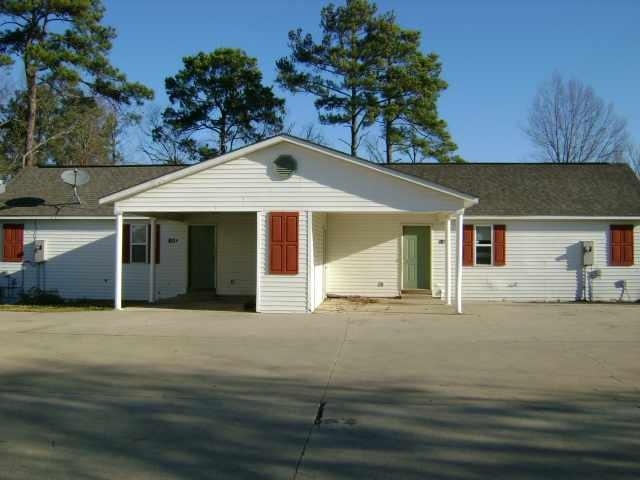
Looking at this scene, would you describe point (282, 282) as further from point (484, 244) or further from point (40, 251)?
point (40, 251)

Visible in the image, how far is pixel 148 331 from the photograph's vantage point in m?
11.4

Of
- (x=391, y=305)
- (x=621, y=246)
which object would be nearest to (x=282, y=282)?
(x=391, y=305)

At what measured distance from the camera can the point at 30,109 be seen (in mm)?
28984

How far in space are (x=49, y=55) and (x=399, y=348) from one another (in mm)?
24064

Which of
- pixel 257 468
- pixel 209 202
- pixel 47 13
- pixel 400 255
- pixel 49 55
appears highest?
pixel 47 13

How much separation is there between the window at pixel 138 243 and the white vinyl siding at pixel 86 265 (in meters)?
0.25

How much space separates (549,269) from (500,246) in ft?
5.16

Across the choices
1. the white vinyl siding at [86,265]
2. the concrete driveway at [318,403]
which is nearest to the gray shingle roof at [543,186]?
the concrete driveway at [318,403]

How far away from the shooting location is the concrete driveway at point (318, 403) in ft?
15.4

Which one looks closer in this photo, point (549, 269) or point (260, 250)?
point (260, 250)

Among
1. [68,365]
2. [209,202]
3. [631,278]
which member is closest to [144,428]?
[68,365]

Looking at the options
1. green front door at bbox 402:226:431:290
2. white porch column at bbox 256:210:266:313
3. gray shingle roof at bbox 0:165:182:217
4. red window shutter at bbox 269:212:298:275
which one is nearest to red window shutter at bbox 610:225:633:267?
green front door at bbox 402:226:431:290

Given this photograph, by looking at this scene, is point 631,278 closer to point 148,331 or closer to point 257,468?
point 148,331

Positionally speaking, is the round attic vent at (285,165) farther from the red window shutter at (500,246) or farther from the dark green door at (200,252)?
the red window shutter at (500,246)
